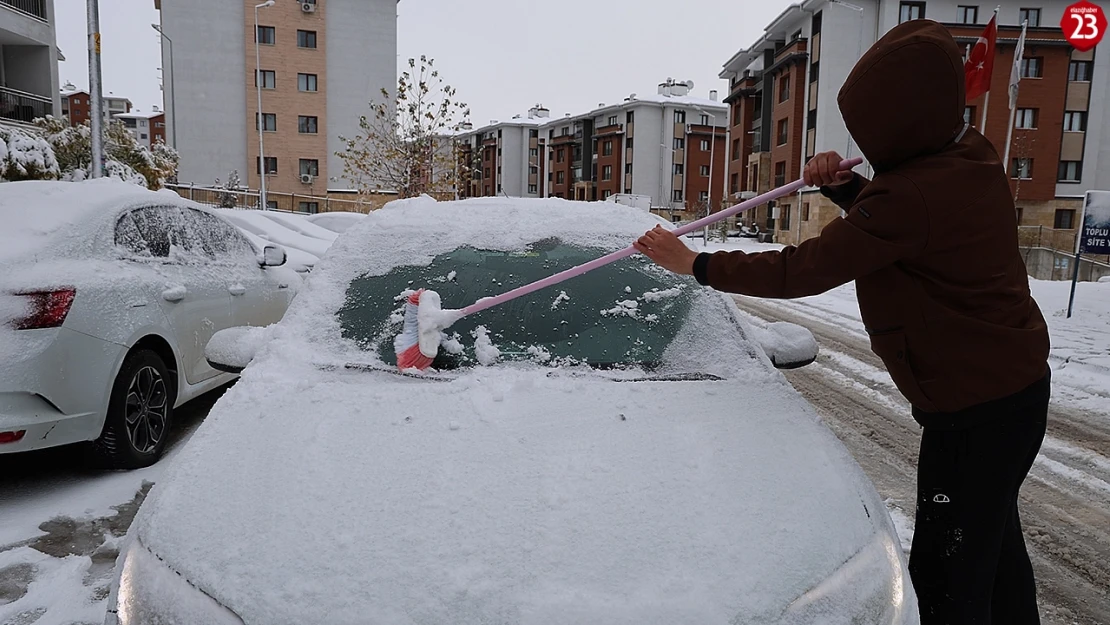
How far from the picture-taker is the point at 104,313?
12.5ft

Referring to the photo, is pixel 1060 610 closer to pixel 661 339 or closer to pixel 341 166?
pixel 661 339

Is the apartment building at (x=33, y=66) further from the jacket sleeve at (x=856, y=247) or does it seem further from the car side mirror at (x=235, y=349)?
the jacket sleeve at (x=856, y=247)

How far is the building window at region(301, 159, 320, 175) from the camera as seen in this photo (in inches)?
1547

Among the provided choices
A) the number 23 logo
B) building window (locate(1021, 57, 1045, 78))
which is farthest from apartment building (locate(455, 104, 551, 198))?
the number 23 logo

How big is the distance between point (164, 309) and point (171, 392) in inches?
20.3

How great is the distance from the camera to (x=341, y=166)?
39906 millimetres

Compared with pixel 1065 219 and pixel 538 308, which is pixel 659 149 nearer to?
pixel 1065 219

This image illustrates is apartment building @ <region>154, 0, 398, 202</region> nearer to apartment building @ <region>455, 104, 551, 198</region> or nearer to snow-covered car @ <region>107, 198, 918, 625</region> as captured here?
snow-covered car @ <region>107, 198, 918, 625</region>

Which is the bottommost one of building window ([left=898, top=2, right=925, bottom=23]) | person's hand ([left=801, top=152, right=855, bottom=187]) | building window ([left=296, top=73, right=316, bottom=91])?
person's hand ([left=801, top=152, right=855, bottom=187])

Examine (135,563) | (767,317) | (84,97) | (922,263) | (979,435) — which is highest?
(84,97)

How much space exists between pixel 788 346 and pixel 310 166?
39.8 metres

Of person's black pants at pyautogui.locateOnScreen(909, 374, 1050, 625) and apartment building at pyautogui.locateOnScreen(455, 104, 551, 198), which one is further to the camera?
apartment building at pyautogui.locateOnScreen(455, 104, 551, 198)

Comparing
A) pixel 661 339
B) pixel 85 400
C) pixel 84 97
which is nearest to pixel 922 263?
pixel 661 339

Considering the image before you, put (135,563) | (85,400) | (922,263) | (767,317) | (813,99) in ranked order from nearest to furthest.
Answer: (135,563) → (922,263) → (85,400) → (767,317) → (813,99)
